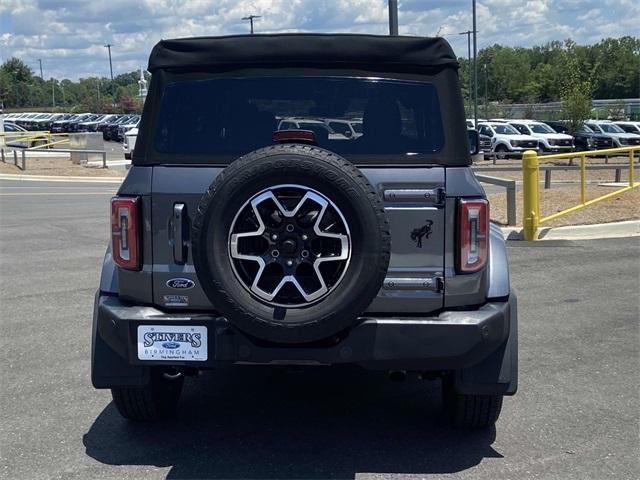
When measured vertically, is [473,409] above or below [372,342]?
below

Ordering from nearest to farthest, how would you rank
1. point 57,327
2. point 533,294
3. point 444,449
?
point 444,449, point 57,327, point 533,294

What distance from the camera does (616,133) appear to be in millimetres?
42781

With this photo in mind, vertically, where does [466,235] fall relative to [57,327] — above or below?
above

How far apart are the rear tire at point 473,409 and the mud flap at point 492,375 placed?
0.21m

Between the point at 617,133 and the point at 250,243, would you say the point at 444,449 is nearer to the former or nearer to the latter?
the point at 250,243

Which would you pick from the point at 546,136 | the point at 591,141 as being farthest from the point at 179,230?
the point at 591,141

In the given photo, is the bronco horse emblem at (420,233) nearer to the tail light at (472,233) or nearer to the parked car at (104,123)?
the tail light at (472,233)

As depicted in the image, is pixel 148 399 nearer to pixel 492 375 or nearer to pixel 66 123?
pixel 492 375

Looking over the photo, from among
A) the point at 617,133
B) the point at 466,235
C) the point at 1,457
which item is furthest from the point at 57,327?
the point at 617,133

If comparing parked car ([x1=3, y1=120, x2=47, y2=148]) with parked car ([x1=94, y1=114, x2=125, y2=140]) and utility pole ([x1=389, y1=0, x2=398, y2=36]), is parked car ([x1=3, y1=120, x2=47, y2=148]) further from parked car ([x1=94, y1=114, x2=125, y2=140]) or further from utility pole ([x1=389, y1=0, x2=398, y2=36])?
utility pole ([x1=389, y1=0, x2=398, y2=36])

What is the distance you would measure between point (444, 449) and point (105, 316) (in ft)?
6.26

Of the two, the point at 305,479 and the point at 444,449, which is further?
the point at 444,449

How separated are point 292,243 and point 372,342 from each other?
2.06 ft

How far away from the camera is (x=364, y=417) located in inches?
203
